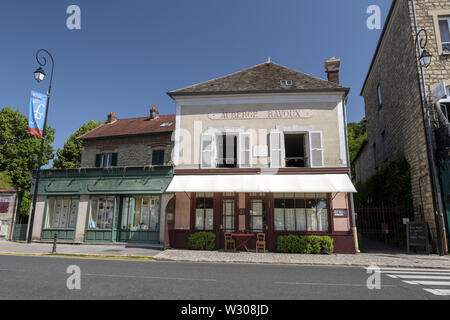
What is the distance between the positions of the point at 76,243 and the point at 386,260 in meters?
13.9

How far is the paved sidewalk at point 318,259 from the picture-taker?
8703 mm

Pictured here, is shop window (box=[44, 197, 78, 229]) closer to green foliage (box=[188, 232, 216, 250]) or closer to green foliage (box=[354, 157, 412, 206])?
green foliage (box=[188, 232, 216, 250])

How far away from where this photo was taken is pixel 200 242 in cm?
1167

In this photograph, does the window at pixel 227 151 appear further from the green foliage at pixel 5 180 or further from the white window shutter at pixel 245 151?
the green foliage at pixel 5 180

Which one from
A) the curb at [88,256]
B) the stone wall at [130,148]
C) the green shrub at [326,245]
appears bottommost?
the curb at [88,256]

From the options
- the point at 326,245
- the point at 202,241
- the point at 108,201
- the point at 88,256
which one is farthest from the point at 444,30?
the point at 108,201

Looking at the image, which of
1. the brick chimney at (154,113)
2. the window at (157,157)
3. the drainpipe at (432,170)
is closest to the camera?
the drainpipe at (432,170)

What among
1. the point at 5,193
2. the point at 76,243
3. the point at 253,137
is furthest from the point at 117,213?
the point at 253,137

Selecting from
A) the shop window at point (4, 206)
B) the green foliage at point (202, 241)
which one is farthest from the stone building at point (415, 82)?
the shop window at point (4, 206)

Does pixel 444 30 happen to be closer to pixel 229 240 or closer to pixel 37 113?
pixel 229 240

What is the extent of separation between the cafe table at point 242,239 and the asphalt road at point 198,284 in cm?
357

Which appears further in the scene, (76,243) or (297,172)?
(76,243)

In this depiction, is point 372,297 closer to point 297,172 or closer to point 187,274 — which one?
point 187,274

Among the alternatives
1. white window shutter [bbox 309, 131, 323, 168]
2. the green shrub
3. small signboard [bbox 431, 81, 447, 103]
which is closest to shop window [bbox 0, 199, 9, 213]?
white window shutter [bbox 309, 131, 323, 168]
